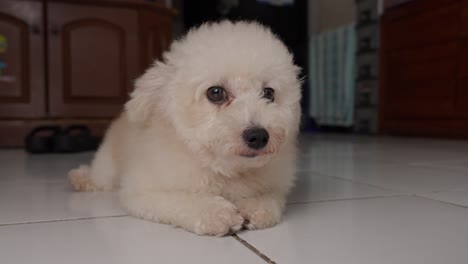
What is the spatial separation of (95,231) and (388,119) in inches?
174

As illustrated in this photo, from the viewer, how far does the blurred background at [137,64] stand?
355cm

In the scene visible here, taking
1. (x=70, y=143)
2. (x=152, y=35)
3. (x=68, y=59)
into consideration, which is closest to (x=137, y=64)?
(x=152, y=35)

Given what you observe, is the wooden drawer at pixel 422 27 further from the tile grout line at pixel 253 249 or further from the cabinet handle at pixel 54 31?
the tile grout line at pixel 253 249

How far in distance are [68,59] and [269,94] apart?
2.96 m

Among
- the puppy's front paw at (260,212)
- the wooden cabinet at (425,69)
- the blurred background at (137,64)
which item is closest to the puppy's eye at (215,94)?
the puppy's front paw at (260,212)

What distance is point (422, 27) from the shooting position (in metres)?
4.33

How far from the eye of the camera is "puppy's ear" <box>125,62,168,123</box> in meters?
1.25

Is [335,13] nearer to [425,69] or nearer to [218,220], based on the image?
[425,69]

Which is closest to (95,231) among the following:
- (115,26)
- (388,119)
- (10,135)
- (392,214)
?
(392,214)

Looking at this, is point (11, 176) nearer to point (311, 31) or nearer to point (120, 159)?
point (120, 159)

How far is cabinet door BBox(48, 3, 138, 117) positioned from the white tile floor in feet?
6.47

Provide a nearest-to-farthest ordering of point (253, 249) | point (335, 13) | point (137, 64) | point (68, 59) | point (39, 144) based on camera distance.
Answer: point (253, 249) → point (39, 144) → point (68, 59) → point (137, 64) → point (335, 13)

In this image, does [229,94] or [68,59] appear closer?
[229,94]

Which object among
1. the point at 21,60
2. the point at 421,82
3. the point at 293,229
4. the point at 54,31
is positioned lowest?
the point at 293,229
